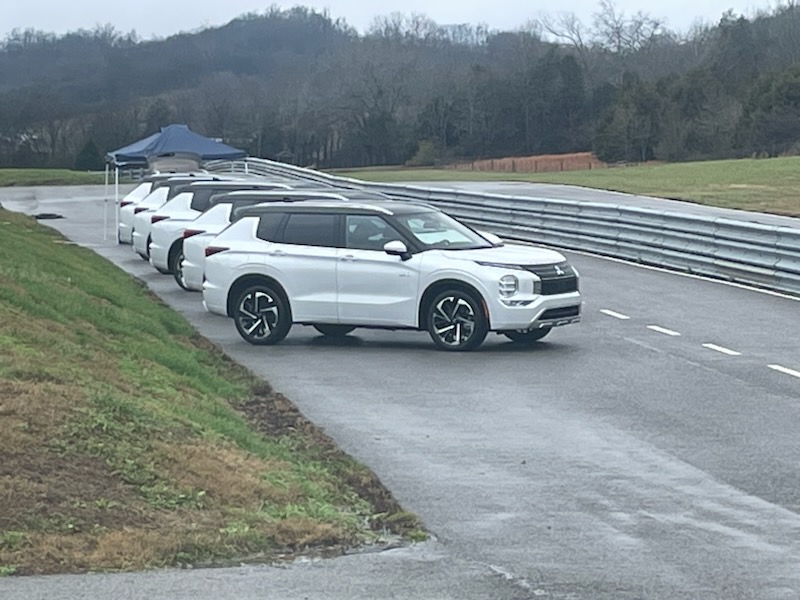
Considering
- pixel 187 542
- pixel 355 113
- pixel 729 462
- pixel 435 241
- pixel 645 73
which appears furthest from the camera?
pixel 645 73

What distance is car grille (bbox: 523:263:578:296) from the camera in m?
15.6

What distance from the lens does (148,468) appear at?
26.0ft

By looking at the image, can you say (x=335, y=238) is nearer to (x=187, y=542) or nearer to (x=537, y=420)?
(x=537, y=420)

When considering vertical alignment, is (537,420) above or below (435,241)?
below

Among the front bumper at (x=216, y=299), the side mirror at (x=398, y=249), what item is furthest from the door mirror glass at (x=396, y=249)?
the front bumper at (x=216, y=299)

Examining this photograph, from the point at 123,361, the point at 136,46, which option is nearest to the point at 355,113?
the point at 136,46

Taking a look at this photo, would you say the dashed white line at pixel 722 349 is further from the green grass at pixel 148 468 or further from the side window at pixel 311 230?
the green grass at pixel 148 468

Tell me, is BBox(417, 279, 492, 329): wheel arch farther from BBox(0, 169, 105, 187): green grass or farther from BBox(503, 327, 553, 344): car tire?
BBox(0, 169, 105, 187): green grass

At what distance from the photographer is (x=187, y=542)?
6.88 meters

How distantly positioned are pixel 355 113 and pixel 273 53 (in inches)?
1299

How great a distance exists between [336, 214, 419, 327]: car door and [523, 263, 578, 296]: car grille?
1.34m

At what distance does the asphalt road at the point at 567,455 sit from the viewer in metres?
6.59

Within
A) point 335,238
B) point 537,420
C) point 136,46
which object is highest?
point 136,46

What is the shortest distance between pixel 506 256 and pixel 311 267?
87.8 inches
